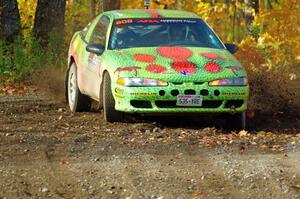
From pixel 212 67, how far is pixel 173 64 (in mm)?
497

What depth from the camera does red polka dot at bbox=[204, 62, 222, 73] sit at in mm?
10625

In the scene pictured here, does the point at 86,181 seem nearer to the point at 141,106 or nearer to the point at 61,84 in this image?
the point at 141,106

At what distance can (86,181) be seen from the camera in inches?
286

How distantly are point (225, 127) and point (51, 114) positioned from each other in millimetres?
2756

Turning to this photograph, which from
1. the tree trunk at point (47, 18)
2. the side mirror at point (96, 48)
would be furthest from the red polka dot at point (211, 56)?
the tree trunk at point (47, 18)

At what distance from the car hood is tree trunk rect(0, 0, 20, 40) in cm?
714

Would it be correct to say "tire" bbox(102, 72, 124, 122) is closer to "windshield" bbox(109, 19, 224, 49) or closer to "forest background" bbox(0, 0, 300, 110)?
"windshield" bbox(109, 19, 224, 49)

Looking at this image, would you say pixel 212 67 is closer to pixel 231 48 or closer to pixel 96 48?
pixel 231 48

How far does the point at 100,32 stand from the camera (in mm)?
12250

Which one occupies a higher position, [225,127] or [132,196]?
[132,196]

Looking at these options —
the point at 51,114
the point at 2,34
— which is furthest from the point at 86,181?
the point at 2,34

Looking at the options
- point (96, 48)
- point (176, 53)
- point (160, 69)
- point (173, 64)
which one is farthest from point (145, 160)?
point (96, 48)

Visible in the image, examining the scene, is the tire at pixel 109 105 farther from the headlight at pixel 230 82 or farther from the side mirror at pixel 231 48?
the side mirror at pixel 231 48

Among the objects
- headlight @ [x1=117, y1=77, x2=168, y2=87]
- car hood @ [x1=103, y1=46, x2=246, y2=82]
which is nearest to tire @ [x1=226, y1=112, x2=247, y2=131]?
car hood @ [x1=103, y1=46, x2=246, y2=82]
